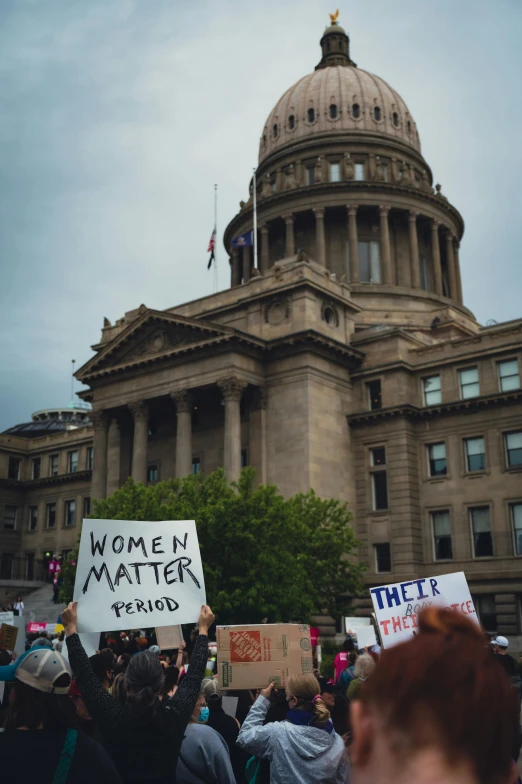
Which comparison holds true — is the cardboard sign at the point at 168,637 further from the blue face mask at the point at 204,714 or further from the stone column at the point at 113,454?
the stone column at the point at 113,454

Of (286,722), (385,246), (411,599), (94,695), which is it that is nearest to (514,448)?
(385,246)

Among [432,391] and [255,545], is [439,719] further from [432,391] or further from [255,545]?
[432,391]

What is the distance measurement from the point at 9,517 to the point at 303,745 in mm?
70097

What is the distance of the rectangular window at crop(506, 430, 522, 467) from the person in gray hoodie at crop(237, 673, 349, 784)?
39.3 metres

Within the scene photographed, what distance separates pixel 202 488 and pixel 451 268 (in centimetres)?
4420

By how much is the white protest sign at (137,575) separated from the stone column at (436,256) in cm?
6326

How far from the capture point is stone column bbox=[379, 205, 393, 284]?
65.9m

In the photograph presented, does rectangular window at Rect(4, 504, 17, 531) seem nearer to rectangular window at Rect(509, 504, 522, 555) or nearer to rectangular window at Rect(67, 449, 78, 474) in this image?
rectangular window at Rect(67, 449, 78, 474)

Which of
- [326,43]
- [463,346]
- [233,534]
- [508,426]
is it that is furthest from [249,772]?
[326,43]

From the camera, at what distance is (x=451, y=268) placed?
72750mm

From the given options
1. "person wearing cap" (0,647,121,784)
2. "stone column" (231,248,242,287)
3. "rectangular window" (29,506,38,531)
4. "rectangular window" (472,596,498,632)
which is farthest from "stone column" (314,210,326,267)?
"person wearing cap" (0,647,121,784)

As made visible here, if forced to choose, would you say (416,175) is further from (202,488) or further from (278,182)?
(202,488)

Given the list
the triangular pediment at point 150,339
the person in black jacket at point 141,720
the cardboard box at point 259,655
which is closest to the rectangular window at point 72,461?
the triangular pediment at point 150,339

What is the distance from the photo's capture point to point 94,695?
17.7 ft
